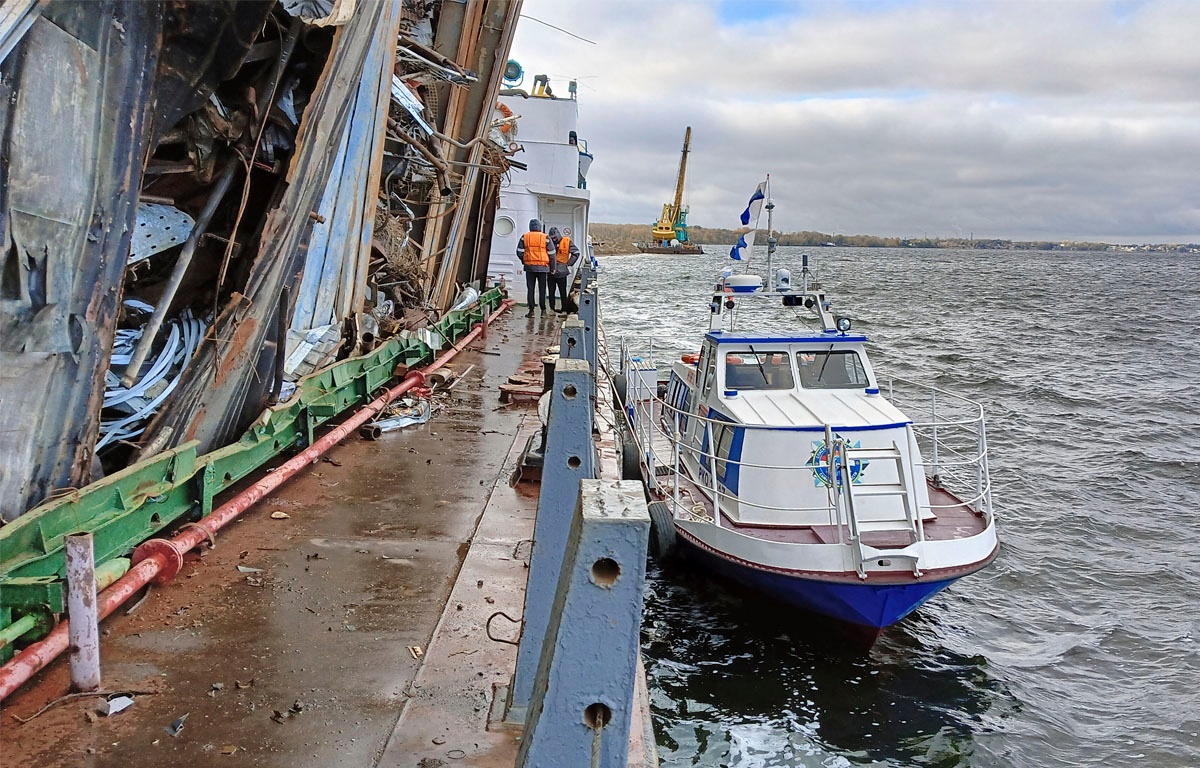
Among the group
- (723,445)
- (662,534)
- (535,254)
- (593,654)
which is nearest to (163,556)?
(593,654)

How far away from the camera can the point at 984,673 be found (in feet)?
26.8

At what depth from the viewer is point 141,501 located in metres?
4.96

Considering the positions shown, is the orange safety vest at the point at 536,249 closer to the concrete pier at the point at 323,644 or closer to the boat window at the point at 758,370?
the boat window at the point at 758,370

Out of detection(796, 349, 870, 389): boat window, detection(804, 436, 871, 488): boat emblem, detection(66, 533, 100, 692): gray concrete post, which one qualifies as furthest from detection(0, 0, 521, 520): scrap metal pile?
detection(796, 349, 870, 389): boat window

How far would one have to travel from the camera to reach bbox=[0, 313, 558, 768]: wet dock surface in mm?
3486

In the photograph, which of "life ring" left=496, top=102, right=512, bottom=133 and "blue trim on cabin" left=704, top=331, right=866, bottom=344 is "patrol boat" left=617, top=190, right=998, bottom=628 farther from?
"life ring" left=496, top=102, right=512, bottom=133

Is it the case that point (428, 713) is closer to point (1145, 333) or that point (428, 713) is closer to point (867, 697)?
point (867, 697)

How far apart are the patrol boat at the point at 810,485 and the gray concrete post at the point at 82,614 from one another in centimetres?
474

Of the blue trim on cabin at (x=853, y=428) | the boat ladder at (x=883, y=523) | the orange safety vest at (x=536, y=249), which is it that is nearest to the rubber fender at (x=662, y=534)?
the blue trim on cabin at (x=853, y=428)

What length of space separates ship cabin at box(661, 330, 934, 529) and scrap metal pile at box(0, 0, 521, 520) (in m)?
3.69

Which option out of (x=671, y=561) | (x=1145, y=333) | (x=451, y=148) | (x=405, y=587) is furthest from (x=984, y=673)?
(x=1145, y=333)

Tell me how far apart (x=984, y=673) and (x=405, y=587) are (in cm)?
589

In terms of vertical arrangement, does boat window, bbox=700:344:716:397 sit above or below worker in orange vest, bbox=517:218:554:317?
below

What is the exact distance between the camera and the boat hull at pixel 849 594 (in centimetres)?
738
